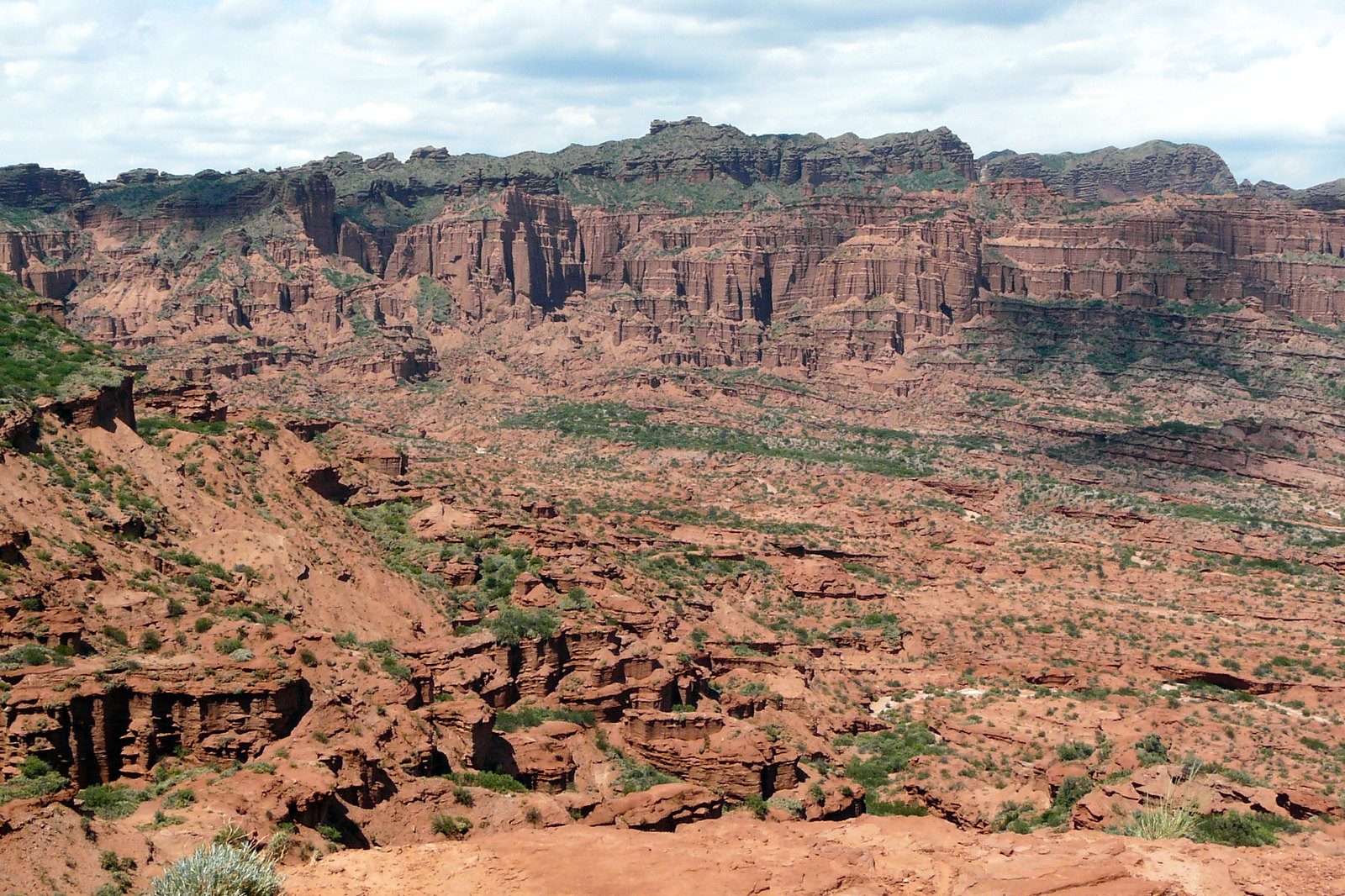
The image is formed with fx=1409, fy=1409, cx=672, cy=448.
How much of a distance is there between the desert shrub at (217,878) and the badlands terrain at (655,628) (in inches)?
46.8

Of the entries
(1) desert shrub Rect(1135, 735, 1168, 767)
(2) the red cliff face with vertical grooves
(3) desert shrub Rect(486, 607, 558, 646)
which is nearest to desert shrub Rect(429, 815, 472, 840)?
(3) desert shrub Rect(486, 607, 558, 646)

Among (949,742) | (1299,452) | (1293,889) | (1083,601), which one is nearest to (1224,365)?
(1299,452)

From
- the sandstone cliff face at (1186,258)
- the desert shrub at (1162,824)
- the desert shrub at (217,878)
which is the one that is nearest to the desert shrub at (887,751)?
the desert shrub at (1162,824)

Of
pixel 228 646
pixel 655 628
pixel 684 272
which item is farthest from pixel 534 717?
pixel 684 272

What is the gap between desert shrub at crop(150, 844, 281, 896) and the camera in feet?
68.4

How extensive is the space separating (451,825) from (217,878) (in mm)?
8004

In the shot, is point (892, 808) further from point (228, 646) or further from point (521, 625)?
point (228, 646)

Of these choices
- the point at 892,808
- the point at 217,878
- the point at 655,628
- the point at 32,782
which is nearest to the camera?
the point at 217,878

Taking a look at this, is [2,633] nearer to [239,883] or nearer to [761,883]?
[239,883]

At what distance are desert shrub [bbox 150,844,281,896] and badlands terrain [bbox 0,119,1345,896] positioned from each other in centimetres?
119

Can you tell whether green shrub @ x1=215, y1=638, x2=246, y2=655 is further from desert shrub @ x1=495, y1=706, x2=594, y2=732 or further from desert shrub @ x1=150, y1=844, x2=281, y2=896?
desert shrub @ x1=150, y1=844, x2=281, y2=896

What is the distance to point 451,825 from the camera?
28.6 meters

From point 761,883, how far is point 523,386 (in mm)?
141491

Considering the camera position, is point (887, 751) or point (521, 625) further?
point (887, 751)
